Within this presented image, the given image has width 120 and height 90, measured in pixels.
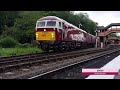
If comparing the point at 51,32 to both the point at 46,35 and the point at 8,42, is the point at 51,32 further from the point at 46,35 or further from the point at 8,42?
the point at 8,42

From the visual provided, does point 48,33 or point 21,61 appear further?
point 48,33

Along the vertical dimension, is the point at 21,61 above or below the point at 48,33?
below

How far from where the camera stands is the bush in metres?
28.0

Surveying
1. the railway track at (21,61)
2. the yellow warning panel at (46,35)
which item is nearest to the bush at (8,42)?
the yellow warning panel at (46,35)

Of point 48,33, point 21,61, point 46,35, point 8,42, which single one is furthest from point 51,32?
point 21,61

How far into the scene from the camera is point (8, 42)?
96.2ft

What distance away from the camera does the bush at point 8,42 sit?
28.0 meters

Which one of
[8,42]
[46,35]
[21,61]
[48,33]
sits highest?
[48,33]

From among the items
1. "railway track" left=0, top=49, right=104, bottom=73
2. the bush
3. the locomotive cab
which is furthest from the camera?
the bush

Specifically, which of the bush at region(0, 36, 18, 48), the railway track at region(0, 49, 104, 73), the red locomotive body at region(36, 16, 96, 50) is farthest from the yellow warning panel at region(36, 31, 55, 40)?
the railway track at region(0, 49, 104, 73)

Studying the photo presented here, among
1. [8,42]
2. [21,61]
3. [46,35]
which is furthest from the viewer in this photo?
[8,42]

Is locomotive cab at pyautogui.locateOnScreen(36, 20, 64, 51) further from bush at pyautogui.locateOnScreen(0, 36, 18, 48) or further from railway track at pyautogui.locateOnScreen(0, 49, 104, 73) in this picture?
railway track at pyautogui.locateOnScreen(0, 49, 104, 73)
